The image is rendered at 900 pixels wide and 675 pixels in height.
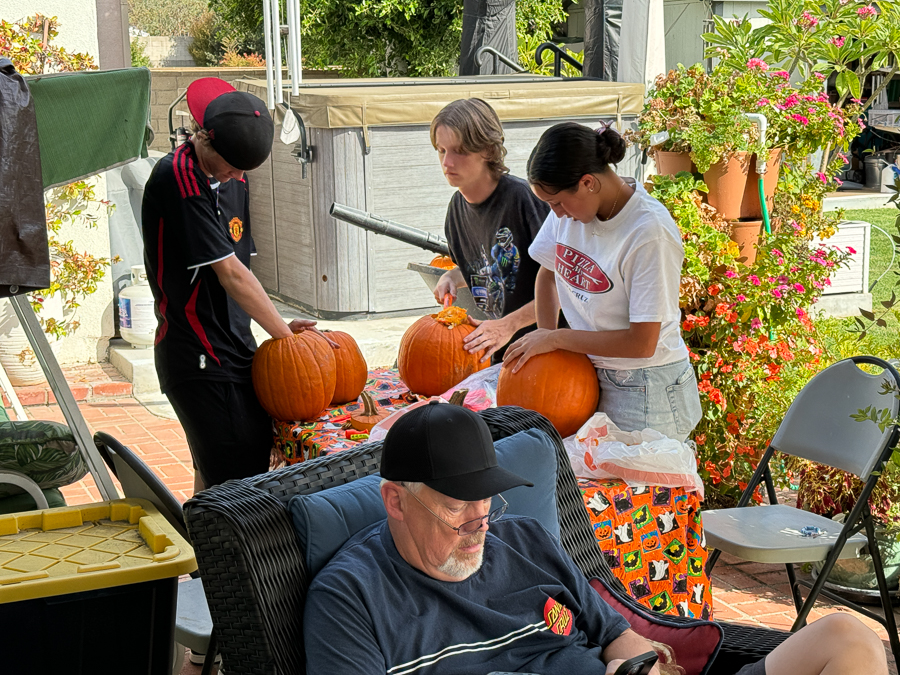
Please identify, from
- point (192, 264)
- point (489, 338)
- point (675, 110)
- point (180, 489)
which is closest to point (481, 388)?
point (489, 338)

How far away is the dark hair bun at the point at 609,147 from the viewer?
3.10 m

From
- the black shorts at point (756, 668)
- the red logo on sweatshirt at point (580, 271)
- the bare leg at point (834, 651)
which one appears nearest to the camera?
the bare leg at point (834, 651)

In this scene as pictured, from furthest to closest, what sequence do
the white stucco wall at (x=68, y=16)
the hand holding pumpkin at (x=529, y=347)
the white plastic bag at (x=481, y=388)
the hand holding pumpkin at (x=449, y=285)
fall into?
the white stucco wall at (x=68, y=16) < the hand holding pumpkin at (x=449, y=285) < the white plastic bag at (x=481, y=388) < the hand holding pumpkin at (x=529, y=347)

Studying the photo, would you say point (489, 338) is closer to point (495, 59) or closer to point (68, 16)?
point (68, 16)

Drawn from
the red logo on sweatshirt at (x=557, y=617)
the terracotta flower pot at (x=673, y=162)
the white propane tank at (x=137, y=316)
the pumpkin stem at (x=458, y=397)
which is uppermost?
the terracotta flower pot at (x=673, y=162)

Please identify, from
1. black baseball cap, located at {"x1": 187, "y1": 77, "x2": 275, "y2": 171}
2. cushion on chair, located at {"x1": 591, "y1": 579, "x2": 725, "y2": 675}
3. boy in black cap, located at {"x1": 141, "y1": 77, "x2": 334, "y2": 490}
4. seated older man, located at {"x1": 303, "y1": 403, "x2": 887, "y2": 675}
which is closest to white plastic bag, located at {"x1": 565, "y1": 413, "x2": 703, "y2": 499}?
cushion on chair, located at {"x1": 591, "y1": 579, "x2": 725, "y2": 675}

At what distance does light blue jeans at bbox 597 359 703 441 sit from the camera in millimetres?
3230

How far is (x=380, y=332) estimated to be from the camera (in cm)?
792

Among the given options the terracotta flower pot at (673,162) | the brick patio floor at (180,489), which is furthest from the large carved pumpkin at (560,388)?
the terracotta flower pot at (673,162)

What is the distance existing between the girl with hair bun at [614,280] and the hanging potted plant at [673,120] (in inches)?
58.6

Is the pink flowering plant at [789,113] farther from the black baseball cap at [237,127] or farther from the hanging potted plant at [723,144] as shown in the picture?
the black baseball cap at [237,127]

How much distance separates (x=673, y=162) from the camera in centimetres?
464

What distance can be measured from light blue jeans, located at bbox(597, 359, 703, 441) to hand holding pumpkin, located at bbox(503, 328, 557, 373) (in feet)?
0.75

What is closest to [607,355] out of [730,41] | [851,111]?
[851,111]
